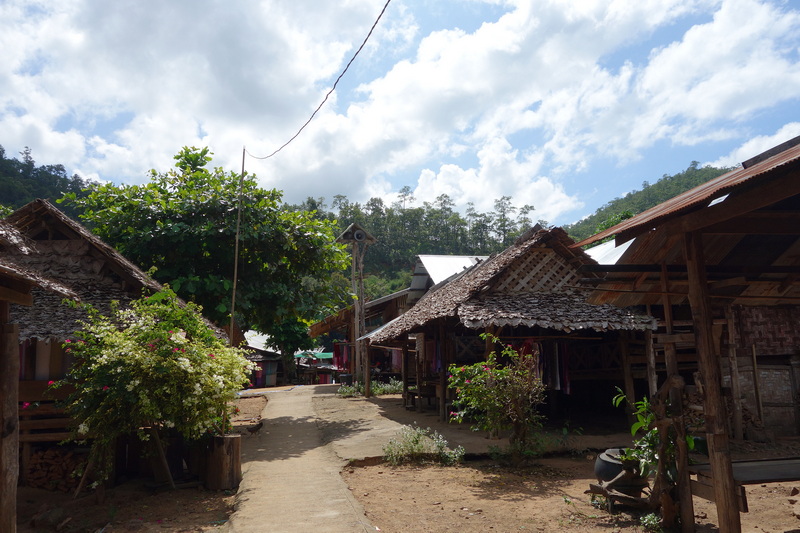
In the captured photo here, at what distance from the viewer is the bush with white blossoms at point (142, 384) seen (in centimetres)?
642

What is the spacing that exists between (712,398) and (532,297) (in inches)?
278

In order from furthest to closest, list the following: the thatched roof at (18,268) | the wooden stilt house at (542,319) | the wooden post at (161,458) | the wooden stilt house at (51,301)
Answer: the wooden stilt house at (542,319) < the wooden stilt house at (51,301) < the wooden post at (161,458) < the thatched roof at (18,268)

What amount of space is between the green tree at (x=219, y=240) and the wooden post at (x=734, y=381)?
30.4 ft

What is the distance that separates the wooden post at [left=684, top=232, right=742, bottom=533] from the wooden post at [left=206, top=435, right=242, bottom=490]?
5717mm

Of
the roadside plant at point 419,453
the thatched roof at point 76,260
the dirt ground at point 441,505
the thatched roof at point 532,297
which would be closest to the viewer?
the dirt ground at point 441,505

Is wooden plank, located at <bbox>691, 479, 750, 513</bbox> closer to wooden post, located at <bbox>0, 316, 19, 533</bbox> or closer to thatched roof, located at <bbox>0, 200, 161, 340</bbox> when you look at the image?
wooden post, located at <bbox>0, 316, 19, 533</bbox>

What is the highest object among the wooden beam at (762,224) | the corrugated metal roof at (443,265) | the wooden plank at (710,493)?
the corrugated metal roof at (443,265)

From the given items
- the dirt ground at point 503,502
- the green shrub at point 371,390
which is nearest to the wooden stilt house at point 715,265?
the dirt ground at point 503,502

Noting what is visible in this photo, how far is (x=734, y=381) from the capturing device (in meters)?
11.0

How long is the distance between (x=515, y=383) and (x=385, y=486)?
2468mm

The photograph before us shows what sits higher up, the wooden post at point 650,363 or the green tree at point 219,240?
the green tree at point 219,240

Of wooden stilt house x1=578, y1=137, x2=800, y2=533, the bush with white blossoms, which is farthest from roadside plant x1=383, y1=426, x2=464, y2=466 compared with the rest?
wooden stilt house x1=578, y1=137, x2=800, y2=533

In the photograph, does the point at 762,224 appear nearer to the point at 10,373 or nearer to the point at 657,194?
the point at 10,373

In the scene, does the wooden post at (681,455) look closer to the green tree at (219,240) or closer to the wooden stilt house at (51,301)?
the wooden stilt house at (51,301)
